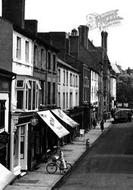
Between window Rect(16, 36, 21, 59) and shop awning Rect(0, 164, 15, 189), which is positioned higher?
window Rect(16, 36, 21, 59)

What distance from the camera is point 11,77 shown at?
87.5ft

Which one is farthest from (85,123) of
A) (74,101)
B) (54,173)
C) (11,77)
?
(11,77)

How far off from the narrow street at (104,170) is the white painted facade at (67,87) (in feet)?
22.0

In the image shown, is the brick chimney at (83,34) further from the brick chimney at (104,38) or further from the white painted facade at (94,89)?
the brick chimney at (104,38)

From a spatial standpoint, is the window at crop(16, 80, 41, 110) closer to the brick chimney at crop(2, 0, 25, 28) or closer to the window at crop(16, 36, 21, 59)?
the window at crop(16, 36, 21, 59)

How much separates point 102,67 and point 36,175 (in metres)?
70.4

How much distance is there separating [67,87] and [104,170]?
76.5 feet

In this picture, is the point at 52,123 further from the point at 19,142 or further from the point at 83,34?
the point at 83,34

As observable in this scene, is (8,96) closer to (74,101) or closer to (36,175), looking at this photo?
(36,175)

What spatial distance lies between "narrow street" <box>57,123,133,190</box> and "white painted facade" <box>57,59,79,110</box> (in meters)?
6.71

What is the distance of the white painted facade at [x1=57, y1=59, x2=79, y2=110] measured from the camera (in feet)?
159

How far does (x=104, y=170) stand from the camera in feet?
104

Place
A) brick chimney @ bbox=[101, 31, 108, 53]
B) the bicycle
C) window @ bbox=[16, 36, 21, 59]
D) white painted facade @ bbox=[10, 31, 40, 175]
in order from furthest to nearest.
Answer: brick chimney @ bbox=[101, 31, 108, 53] → the bicycle → window @ bbox=[16, 36, 21, 59] → white painted facade @ bbox=[10, 31, 40, 175]

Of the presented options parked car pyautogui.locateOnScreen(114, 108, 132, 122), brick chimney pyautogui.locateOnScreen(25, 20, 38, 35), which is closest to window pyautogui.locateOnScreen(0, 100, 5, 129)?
brick chimney pyautogui.locateOnScreen(25, 20, 38, 35)
